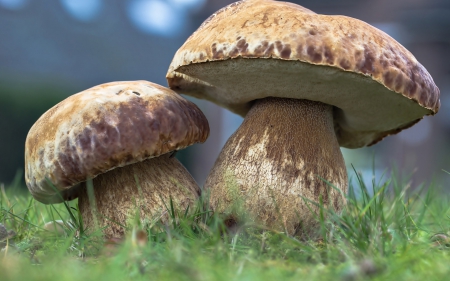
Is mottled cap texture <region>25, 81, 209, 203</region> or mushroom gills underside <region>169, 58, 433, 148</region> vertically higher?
mushroom gills underside <region>169, 58, 433, 148</region>

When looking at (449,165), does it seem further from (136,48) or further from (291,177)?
(136,48)

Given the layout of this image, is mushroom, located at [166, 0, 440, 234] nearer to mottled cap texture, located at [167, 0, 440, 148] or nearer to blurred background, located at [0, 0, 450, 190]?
mottled cap texture, located at [167, 0, 440, 148]

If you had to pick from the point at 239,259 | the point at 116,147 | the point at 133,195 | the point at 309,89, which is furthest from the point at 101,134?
the point at 309,89

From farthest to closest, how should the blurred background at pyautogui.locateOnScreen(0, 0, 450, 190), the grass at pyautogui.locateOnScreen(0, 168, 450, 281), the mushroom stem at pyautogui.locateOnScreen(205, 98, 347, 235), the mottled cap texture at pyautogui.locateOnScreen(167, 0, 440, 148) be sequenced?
the blurred background at pyautogui.locateOnScreen(0, 0, 450, 190)
the mushroom stem at pyautogui.locateOnScreen(205, 98, 347, 235)
the mottled cap texture at pyautogui.locateOnScreen(167, 0, 440, 148)
the grass at pyautogui.locateOnScreen(0, 168, 450, 281)

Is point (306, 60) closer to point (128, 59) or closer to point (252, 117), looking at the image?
point (252, 117)

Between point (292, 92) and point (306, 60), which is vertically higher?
point (306, 60)

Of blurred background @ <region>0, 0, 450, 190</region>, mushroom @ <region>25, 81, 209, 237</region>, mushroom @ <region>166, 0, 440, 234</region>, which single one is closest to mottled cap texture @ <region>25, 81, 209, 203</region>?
mushroom @ <region>25, 81, 209, 237</region>

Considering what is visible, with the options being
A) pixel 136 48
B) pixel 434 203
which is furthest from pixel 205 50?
pixel 136 48
